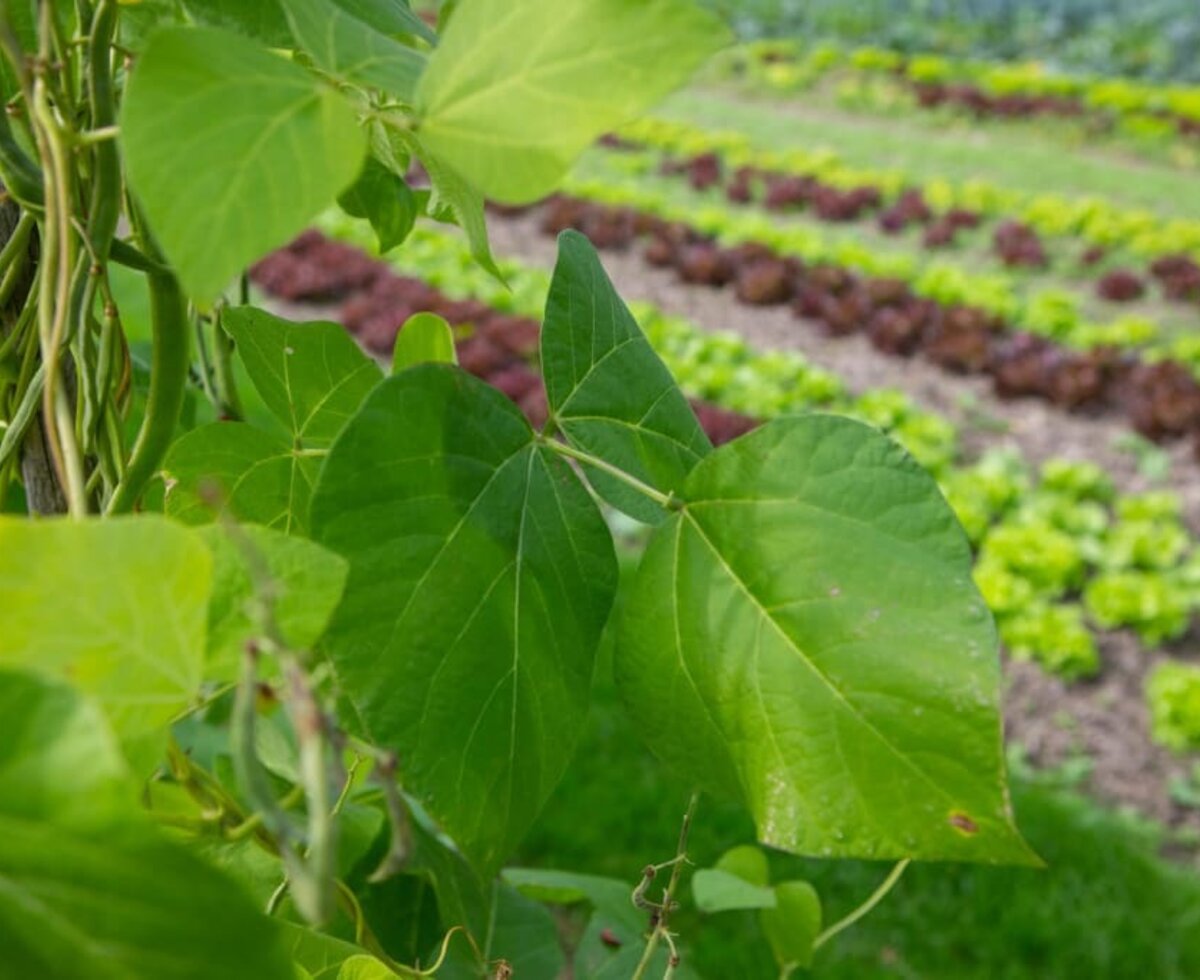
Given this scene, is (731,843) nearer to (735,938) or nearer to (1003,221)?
(735,938)

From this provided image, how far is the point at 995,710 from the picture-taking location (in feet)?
1.48

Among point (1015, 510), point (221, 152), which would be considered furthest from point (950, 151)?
point (221, 152)

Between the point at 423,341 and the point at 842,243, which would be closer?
the point at 423,341

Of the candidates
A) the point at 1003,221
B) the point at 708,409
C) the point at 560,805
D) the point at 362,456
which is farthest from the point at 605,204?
the point at 362,456

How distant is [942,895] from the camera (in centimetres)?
286

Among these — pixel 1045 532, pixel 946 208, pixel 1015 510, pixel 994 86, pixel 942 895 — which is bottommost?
pixel 994 86

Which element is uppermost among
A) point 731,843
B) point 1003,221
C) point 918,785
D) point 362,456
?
point 362,456

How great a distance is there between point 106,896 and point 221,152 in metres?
0.21

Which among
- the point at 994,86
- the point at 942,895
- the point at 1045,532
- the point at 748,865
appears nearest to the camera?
the point at 748,865

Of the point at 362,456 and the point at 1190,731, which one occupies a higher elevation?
the point at 362,456

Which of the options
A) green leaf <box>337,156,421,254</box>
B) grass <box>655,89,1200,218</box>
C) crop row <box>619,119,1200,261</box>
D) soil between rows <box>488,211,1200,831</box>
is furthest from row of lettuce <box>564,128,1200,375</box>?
green leaf <box>337,156,421,254</box>

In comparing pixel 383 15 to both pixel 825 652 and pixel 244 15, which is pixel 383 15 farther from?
pixel 825 652

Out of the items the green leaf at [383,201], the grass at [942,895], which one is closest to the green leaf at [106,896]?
the green leaf at [383,201]

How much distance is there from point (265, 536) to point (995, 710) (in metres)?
0.26
